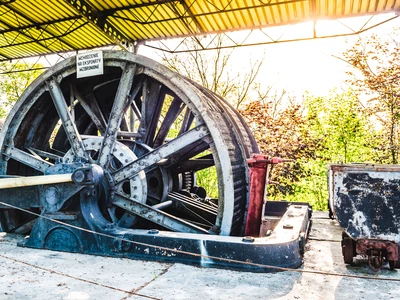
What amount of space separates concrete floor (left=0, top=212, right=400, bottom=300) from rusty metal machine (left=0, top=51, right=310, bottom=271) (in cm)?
21

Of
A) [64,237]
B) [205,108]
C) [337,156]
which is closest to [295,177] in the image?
[337,156]

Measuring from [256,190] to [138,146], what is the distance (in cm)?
232

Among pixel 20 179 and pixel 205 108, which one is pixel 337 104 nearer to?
pixel 205 108

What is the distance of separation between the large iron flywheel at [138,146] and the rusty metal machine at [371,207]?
4.18 ft

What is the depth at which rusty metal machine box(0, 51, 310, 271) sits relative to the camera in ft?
12.1

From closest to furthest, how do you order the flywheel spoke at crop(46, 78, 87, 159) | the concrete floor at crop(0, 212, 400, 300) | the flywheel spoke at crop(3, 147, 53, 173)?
the concrete floor at crop(0, 212, 400, 300) → the flywheel spoke at crop(46, 78, 87, 159) → the flywheel spoke at crop(3, 147, 53, 173)

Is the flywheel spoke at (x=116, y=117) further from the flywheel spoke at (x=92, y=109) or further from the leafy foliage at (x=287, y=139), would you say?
the leafy foliage at (x=287, y=139)

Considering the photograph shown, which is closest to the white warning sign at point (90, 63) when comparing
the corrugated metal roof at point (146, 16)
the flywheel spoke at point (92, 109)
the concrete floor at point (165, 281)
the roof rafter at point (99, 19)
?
the flywheel spoke at point (92, 109)

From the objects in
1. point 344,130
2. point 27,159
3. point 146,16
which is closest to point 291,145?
point 344,130

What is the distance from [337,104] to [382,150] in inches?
84.6

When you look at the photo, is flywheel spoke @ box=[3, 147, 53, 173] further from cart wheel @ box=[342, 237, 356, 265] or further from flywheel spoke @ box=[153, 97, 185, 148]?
cart wheel @ box=[342, 237, 356, 265]

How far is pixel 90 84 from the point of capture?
20.3ft

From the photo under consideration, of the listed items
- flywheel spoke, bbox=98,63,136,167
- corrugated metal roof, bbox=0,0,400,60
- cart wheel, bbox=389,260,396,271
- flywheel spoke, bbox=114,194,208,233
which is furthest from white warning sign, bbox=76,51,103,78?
corrugated metal roof, bbox=0,0,400,60

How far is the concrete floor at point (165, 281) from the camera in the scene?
276cm
